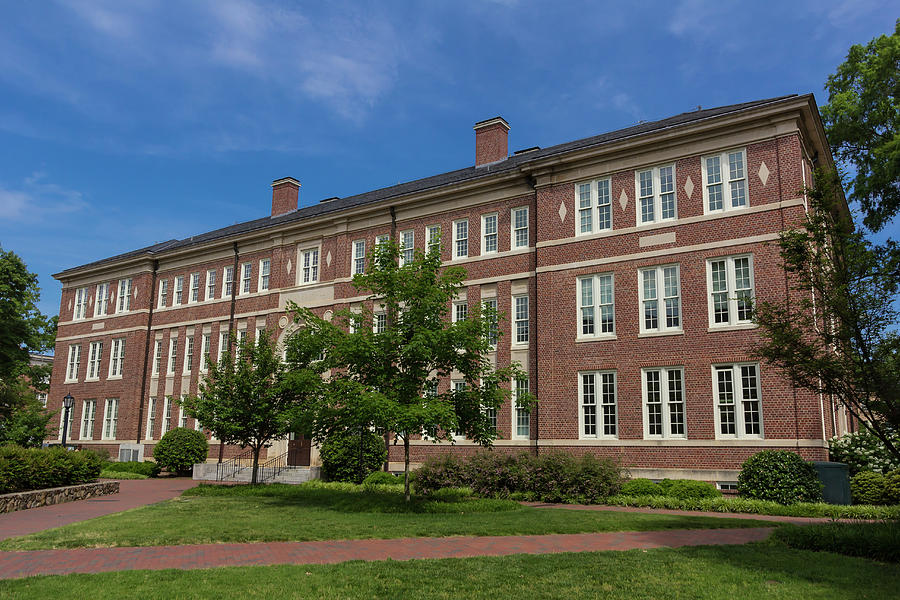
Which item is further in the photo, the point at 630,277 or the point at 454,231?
the point at 454,231

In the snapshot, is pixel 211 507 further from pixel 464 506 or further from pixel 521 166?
pixel 521 166

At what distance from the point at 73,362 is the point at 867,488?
41.0 m

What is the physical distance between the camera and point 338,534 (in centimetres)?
1280

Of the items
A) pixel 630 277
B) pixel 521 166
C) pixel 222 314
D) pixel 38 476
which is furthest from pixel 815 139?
pixel 222 314

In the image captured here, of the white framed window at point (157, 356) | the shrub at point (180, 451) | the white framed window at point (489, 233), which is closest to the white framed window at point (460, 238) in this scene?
the white framed window at point (489, 233)

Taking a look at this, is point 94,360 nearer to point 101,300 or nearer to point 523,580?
point 101,300

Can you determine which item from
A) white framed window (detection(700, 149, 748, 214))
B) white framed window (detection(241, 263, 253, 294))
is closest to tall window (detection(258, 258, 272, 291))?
white framed window (detection(241, 263, 253, 294))

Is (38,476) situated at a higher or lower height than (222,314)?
lower

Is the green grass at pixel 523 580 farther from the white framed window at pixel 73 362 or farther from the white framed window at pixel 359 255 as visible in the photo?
the white framed window at pixel 73 362

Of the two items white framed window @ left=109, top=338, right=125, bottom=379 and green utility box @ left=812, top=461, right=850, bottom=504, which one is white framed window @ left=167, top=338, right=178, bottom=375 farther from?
green utility box @ left=812, top=461, right=850, bottom=504

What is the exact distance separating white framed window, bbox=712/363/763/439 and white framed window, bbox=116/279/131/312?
3281 centimetres

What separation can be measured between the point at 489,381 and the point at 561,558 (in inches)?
320

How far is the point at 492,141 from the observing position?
104 ft

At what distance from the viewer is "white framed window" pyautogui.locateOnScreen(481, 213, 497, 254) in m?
27.5
